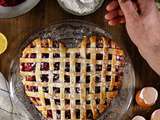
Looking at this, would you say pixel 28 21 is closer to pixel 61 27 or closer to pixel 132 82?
pixel 61 27

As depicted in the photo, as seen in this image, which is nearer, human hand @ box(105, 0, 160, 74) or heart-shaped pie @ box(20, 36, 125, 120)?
human hand @ box(105, 0, 160, 74)

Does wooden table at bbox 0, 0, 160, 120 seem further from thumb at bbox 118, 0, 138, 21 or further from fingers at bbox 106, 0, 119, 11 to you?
thumb at bbox 118, 0, 138, 21

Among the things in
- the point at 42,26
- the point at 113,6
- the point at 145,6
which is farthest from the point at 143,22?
the point at 42,26

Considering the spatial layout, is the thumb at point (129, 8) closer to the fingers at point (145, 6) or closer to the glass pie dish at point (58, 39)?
the fingers at point (145, 6)

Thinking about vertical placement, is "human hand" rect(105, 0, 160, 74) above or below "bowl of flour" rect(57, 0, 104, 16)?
below

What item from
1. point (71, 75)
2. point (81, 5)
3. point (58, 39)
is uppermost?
point (81, 5)

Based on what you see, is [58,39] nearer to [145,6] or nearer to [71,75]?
[71,75]

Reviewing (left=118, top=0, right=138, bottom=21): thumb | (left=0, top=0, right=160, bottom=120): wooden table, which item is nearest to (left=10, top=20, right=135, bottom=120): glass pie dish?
(left=0, top=0, right=160, bottom=120): wooden table
